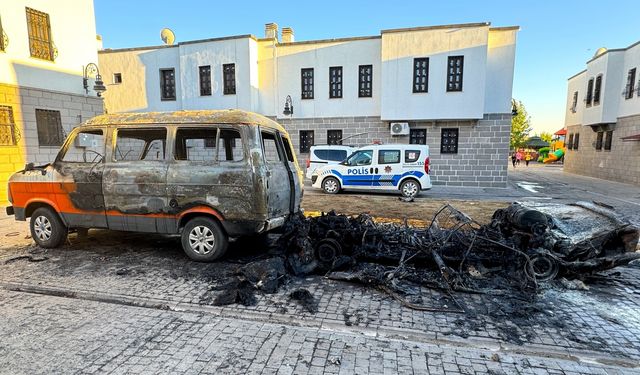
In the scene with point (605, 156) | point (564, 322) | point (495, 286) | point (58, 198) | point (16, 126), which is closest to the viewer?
point (564, 322)

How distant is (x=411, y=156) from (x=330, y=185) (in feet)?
10.7

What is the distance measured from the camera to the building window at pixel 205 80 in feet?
60.3

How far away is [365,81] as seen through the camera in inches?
679

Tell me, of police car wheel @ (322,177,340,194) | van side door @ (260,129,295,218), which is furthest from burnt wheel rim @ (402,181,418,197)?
van side door @ (260,129,295,218)

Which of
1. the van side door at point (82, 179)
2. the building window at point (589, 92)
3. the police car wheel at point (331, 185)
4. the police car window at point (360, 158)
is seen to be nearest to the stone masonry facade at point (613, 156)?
the building window at point (589, 92)

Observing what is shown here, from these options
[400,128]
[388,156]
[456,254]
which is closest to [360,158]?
[388,156]

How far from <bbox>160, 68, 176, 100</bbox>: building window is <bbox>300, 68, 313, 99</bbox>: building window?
7.19m

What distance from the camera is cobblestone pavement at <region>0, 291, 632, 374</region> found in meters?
2.88

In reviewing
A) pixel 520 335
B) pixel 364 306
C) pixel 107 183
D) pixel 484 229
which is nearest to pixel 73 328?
pixel 107 183

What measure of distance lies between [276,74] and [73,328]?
16331mm

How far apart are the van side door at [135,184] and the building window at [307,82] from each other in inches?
517

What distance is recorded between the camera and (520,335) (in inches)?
133

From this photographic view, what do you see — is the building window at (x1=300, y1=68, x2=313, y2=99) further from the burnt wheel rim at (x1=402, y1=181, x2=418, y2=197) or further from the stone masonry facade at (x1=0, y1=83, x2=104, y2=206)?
the stone masonry facade at (x1=0, y1=83, x2=104, y2=206)

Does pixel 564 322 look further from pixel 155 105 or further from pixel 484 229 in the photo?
pixel 155 105
